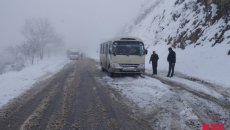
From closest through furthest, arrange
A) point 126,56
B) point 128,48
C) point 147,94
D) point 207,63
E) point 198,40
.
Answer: point 147,94 → point 126,56 → point 128,48 → point 207,63 → point 198,40

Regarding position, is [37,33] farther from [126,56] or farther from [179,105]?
[179,105]

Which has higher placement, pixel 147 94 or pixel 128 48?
pixel 128 48

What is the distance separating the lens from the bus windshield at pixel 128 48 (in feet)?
70.4

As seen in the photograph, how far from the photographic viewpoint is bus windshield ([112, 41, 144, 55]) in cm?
2147

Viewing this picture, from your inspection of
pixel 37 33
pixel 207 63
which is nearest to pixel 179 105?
pixel 207 63

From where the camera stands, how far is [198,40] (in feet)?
90.4

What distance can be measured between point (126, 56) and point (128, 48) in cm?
67

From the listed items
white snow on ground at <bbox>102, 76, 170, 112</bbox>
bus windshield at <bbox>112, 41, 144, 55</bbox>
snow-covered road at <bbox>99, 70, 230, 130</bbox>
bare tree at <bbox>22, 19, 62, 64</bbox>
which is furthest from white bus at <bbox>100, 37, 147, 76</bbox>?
bare tree at <bbox>22, 19, 62, 64</bbox>

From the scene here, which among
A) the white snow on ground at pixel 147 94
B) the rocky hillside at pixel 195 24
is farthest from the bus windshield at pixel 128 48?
the rocky hillside at pixel 195 24

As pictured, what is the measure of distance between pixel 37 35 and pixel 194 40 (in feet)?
169

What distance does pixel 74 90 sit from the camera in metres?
15.2

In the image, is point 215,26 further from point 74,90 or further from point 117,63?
point 74,90

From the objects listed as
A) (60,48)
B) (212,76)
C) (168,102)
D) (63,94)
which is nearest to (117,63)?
(212,76)

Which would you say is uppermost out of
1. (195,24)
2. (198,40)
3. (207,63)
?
(195,24)
